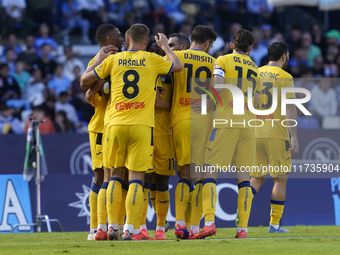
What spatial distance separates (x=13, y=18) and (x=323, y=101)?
9.51 metres

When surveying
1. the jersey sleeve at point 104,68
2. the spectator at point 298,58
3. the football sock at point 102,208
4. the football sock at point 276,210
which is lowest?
the football sock at point 276,210

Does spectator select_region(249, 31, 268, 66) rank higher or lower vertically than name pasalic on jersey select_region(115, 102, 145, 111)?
higher

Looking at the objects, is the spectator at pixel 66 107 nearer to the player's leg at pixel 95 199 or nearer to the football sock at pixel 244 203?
the player's leg at pixel 95 199

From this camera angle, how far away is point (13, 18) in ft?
53.8

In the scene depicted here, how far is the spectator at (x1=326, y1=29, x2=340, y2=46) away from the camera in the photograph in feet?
57.6

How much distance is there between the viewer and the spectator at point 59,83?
47.3ft

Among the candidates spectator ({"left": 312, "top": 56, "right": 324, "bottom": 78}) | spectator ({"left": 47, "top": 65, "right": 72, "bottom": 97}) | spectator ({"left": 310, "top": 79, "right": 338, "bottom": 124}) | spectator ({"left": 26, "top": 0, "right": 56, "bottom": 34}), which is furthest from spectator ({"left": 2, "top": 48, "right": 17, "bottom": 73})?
spectator ({"left": 312, "top": 56, "right": 324, "bottom": 78})

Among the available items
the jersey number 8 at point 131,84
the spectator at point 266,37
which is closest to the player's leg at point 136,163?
the jersey number 8 at point 131,84

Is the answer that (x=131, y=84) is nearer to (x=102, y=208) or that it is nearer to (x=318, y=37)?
(x=102, y=208)

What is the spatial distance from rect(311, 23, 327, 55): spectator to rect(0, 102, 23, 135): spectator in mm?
10225

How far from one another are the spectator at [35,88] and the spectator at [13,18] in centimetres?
239

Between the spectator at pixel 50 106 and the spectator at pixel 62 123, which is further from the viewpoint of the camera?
the spectator at pixel 50 106

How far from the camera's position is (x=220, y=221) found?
9.79m

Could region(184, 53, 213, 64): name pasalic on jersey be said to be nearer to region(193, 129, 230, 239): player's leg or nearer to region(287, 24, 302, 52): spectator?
region(193, 129, 230, 239): player's leg
